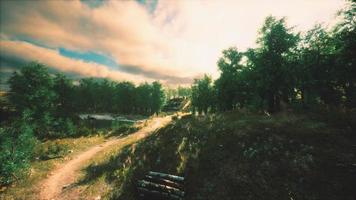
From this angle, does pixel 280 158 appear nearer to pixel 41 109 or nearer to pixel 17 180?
pixel 17 180

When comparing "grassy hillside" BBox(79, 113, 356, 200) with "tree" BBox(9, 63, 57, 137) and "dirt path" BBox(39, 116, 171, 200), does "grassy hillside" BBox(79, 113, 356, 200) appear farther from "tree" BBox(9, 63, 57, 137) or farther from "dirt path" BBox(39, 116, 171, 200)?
"tree" BBox(9, 63, 57, 137)

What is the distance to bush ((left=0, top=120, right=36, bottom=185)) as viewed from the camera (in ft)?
47.2

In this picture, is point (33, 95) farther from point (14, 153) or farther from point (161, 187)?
point (161, 187)

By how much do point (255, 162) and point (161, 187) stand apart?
6.49 m

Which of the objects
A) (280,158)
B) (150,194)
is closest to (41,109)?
(150,194)

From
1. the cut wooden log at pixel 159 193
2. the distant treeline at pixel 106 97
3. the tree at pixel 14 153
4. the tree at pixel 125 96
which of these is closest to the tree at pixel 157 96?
the distant treeline at pixel 106 97

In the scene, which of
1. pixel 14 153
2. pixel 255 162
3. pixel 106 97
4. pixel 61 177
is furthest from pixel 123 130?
pixel 106 97

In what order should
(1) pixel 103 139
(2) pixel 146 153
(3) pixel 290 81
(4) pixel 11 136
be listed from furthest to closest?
(1) pixel 103 139 < (3) pixel 290 81 < (2) pixel 146 153 < (4) pixel 11 136

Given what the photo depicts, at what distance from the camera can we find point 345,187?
1006 cm

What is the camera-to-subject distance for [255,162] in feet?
43.6

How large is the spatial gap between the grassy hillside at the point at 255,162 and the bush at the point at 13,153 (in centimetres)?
496

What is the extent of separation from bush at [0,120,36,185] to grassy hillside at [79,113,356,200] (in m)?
4.96

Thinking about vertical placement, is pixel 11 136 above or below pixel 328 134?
below

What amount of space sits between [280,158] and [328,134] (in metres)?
5.38
